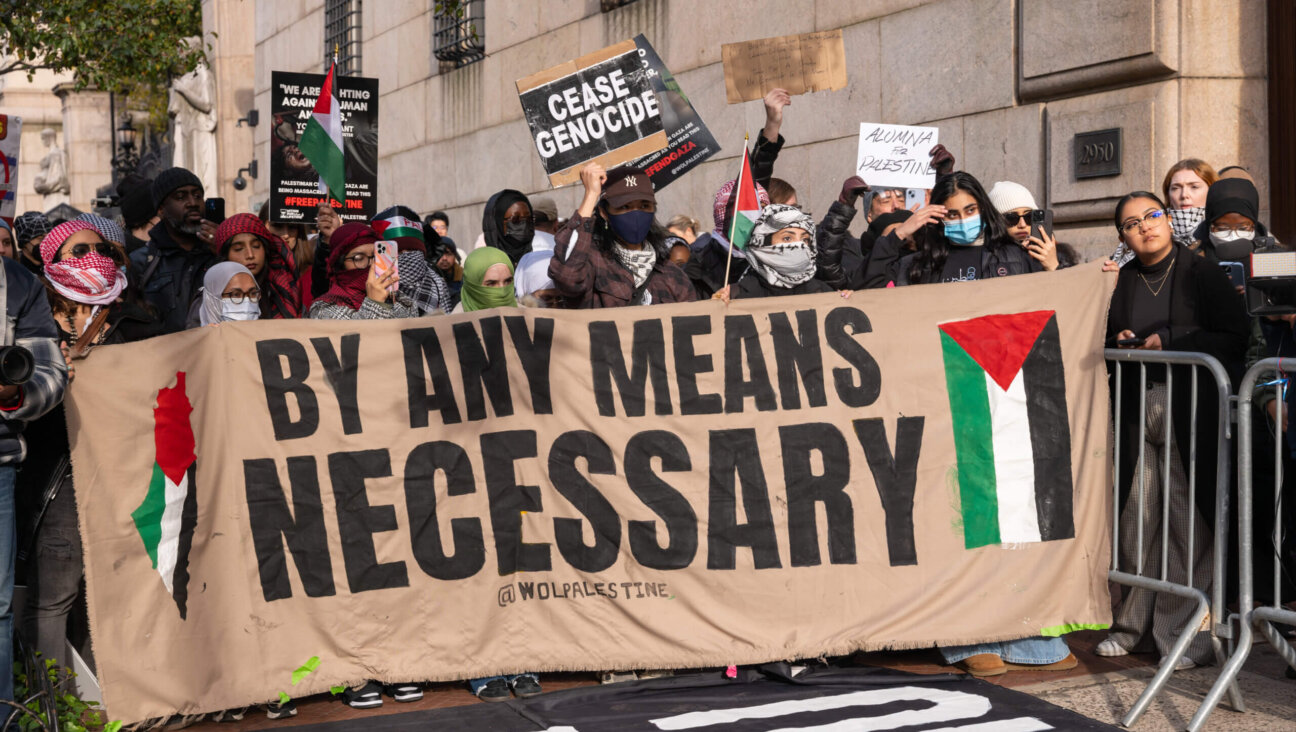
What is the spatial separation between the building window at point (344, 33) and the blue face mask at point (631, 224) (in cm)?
1472

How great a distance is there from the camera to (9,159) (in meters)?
8.26

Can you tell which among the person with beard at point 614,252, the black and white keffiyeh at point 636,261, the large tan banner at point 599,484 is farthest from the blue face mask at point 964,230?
the black and white keffiyeh at point 636,261

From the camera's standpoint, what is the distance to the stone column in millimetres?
40688

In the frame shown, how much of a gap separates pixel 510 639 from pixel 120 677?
57.7 inches

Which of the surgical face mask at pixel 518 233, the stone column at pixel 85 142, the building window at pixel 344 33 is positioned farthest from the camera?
the stone column at pixel 85 142

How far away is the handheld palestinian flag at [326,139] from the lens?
8.91 meters

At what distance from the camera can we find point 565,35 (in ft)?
49.1

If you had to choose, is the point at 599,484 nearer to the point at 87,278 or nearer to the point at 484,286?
the point at 484,286

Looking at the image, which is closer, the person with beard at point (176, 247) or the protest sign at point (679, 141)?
the protest sign at point (679, 141)

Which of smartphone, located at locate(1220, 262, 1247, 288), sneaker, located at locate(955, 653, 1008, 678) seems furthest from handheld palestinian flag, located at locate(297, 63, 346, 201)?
smartphone, located at locate(1220, 262, 1247, 288)

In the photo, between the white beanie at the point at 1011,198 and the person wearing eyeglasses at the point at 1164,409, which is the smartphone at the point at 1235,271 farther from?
the white beanie at the point at 1011,198

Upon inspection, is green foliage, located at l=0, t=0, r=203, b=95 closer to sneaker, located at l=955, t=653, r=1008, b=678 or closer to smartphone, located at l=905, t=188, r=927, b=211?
smartphone, located at l=905, t=188, r=927, b=211

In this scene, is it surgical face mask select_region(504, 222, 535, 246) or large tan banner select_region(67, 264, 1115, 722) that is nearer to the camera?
large tan banner select_region(67, 264, 1115, 722)

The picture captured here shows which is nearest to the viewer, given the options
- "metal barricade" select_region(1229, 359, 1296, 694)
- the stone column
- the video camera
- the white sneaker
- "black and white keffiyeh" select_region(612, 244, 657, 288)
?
the video camera
